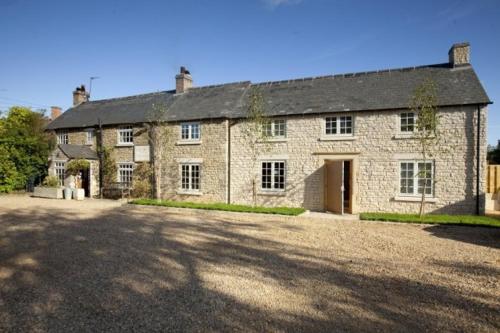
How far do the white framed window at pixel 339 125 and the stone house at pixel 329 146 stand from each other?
0.05 metres

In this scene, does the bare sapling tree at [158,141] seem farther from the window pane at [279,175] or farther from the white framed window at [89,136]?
the window pane at [279,175]

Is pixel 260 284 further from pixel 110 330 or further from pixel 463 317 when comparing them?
pixel 463 317

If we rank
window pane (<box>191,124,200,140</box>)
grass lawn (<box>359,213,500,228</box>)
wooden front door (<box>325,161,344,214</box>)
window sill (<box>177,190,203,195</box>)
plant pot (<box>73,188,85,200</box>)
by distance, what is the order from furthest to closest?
plant pot (<box>73,188,85,200</box>)
window pane (<box>191,124,200,140</box>)
window sill (<box>177,190,203,195</box>)
wooden front door (<box>325,161,344,214</box>)
grass lawn (<box>359,213,500,228</box>)

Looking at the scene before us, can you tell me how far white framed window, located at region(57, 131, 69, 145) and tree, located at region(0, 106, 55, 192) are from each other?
1.37 ft

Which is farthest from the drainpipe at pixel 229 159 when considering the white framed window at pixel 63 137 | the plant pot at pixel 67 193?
the white framed window at pixel 63 137

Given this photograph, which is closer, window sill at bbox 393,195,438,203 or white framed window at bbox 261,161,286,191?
window sill at bbox 393,195,438,203

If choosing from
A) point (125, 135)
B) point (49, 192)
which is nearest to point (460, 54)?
point (125, 135)

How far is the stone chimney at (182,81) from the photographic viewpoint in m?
21.4

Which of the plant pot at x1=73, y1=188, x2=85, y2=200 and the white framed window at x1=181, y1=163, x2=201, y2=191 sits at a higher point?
the white framed window at x1=181, y1=163, x2=201, y2=191

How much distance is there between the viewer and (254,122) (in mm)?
15539

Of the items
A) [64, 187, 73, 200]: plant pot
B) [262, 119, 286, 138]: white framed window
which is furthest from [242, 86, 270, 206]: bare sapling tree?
[64, 187, 73, 200]: plant pot

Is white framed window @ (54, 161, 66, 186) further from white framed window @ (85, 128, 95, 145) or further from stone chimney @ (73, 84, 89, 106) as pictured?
stone chimney @ (73, 84, 89, 106)

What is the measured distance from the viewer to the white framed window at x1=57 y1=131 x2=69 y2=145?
2250 centimetres

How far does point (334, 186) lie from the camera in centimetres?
1452
